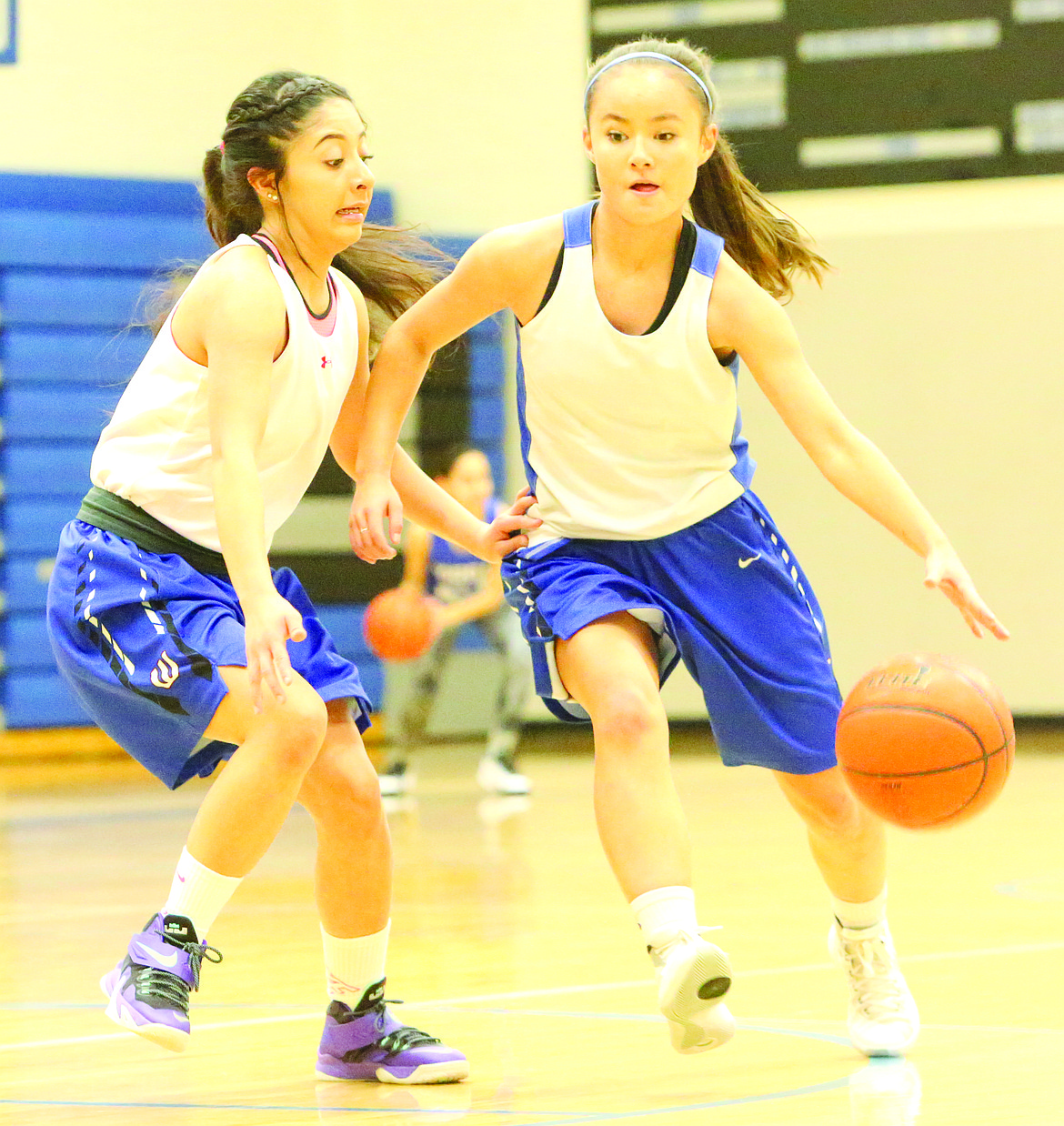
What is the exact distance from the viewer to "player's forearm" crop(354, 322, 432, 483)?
3.04m

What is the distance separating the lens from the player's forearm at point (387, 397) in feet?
→ 9.96

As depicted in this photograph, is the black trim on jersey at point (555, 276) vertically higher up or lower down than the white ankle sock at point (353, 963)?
higher up

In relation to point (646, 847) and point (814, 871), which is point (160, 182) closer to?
point (814, 871)

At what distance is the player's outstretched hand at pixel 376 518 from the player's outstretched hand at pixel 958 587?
0.81 metres

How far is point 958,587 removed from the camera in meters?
2.69

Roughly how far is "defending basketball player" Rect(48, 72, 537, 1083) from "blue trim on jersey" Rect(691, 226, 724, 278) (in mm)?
487

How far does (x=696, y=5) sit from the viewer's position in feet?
30.8

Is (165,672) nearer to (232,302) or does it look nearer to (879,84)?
(232,302)

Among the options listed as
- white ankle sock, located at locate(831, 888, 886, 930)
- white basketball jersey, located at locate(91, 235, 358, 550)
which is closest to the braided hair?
white basketball jersey, located at locate(91, 235, 358, 550)

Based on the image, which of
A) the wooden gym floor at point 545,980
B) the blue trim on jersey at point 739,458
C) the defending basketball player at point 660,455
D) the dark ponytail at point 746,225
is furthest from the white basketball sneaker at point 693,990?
the dark ponytail at point 746,225

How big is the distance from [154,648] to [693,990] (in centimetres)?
92

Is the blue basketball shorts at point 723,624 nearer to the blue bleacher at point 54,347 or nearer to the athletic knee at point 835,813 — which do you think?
the athletic knee at point 835,813

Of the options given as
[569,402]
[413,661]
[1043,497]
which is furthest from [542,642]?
[1043,497]

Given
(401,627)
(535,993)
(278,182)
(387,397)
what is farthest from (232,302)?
(401,627)
